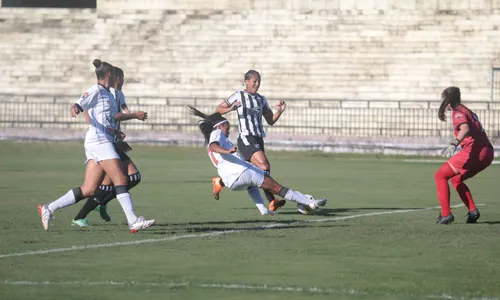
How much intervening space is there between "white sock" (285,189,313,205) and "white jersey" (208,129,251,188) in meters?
0.64

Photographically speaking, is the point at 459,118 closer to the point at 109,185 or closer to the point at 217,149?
the point at 217,149

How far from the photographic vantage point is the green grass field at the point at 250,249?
944 cm

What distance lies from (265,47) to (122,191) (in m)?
29.5

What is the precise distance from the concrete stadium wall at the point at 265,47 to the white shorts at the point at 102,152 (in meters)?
26.5

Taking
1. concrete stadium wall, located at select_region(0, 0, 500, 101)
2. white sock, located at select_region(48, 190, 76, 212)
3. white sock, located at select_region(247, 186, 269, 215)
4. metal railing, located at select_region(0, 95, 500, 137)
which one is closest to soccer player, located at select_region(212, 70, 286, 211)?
white sock, located at select_region(247, 186, 269, 215)

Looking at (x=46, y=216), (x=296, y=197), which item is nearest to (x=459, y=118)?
(x=296, y=197)

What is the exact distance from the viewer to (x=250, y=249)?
1186 centimetres

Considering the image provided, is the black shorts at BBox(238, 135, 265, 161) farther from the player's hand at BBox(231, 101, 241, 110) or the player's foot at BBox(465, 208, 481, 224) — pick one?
the player's foot at BBox(465, 208, 481, 224)

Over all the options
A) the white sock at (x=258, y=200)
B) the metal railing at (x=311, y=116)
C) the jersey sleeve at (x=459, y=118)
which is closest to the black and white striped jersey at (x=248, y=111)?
the white sock at (x=258, y=200)

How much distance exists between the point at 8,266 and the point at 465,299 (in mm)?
4073

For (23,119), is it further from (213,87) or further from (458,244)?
(458,244)

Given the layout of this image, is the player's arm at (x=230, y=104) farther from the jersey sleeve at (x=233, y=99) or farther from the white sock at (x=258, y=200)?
the white sock at (x=258, y=200)

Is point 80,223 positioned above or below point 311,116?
below

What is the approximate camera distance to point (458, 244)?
40.7 feet
